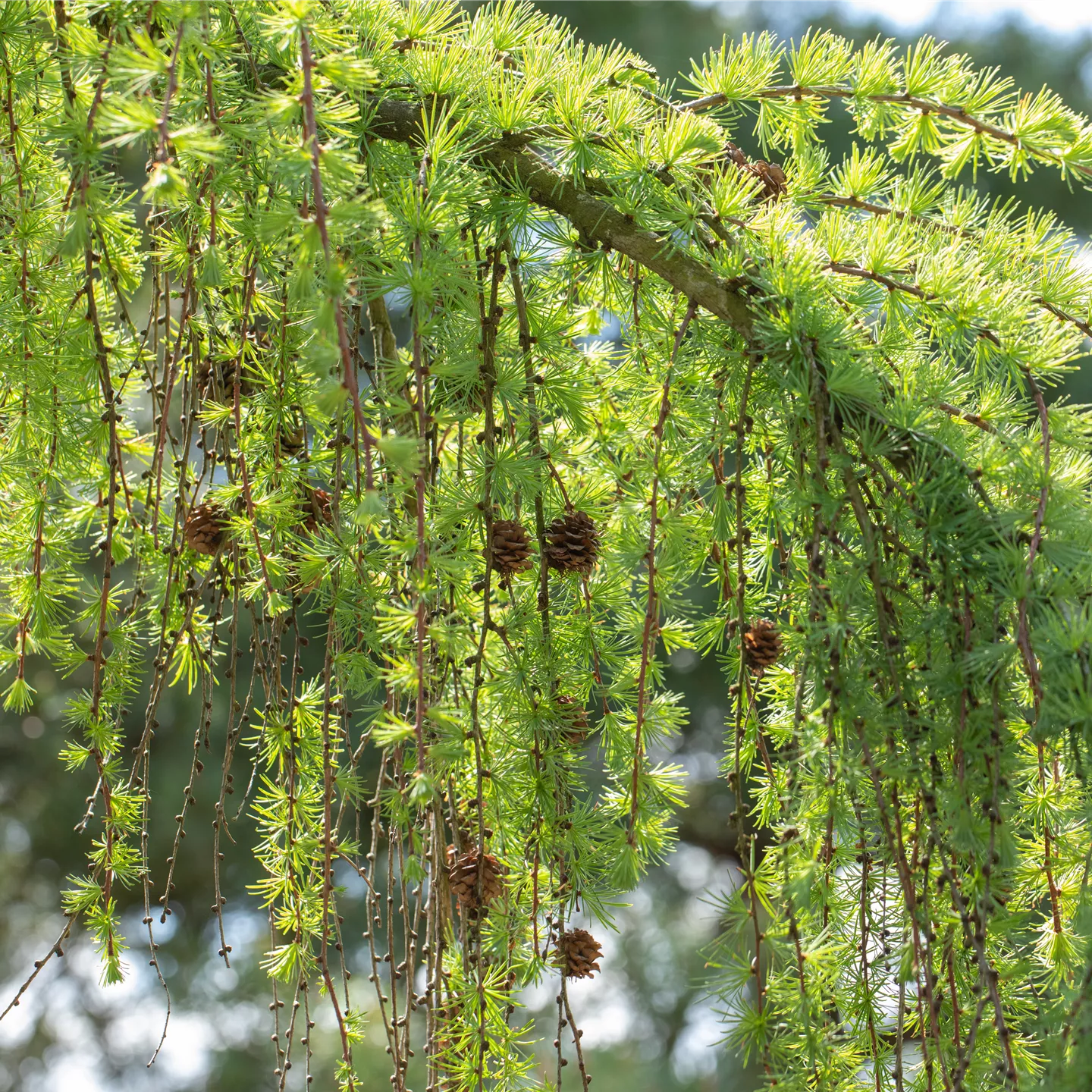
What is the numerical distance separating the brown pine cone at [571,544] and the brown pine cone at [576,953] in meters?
0.23

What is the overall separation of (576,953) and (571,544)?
0.86ft

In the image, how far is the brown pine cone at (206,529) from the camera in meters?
0.72

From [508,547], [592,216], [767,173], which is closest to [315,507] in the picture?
[508,547]

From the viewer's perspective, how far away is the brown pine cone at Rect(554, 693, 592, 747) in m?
0.68

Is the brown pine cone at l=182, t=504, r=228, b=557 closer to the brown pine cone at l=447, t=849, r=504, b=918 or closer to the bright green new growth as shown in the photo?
the bright green new growth

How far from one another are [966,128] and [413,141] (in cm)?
36

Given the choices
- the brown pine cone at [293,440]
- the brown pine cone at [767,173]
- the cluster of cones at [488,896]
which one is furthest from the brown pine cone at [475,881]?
the brown pine cone at [767,173]

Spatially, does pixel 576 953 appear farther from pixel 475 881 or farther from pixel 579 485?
pixel 579 485

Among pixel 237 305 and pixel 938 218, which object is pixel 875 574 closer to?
pixel 938 218

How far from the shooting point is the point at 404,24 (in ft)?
2.18

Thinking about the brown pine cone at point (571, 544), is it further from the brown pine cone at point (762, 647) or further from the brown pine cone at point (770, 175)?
the brown pine cone at point (770, 175)

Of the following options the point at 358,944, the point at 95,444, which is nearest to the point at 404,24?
the point at 95,444

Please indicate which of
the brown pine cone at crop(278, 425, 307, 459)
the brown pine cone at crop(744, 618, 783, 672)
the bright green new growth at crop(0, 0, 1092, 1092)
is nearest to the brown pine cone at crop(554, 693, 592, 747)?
the bright green new growth at crop(0, 0, 1092, 1092)

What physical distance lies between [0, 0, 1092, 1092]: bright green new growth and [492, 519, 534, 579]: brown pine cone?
18mm
